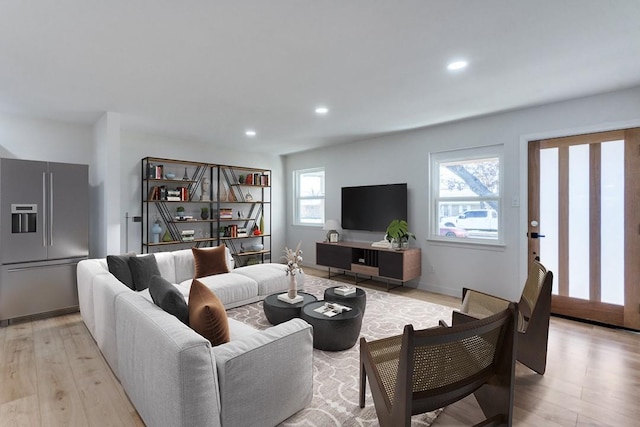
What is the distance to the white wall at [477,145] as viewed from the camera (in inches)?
136

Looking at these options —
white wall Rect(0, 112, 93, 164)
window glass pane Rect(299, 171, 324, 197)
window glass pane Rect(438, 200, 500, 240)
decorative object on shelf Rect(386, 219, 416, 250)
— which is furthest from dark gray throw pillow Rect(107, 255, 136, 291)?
window glass pane Rect(438, 200, 500, 240)

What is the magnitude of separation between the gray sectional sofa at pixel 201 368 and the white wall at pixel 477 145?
321 cm

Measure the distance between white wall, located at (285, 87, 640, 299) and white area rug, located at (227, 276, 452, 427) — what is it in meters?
0.76

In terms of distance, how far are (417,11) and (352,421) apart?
8.28ft

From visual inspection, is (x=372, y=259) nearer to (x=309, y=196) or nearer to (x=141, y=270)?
(x=309, y=196)

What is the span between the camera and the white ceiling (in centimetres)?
194

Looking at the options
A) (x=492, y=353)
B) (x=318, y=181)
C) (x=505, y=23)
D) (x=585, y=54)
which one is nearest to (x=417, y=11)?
(x=505, y=23)

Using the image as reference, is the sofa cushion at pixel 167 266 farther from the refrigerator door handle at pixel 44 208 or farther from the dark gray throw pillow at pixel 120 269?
the refrigerator door handle at pixel 44 208

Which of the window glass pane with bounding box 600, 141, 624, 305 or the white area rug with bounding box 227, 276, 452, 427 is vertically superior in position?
the window glass pane with bounding box 600, 141, 624, 305

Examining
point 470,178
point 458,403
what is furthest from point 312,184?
point 458,403

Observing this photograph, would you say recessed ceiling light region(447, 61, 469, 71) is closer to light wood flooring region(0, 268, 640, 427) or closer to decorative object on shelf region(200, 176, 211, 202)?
light wood flooring region(0, 268, 640, 427)

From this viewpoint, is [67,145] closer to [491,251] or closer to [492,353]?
[492,353]

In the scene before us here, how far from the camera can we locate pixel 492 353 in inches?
57.7

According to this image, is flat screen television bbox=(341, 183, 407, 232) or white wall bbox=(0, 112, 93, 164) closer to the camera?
white wall bbox=(0, 112, 93, 164)
